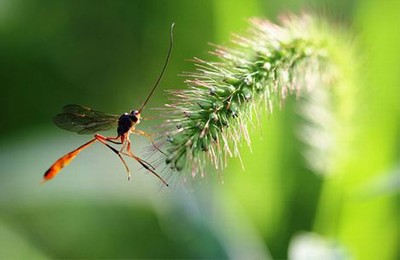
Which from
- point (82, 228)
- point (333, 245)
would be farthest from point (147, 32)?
point (333, 245)

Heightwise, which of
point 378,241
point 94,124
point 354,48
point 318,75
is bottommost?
point 94,124

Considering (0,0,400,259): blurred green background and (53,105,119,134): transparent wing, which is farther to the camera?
(0,0,400,259): blurred green background

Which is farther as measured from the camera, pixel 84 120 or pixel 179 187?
pixel 179 187

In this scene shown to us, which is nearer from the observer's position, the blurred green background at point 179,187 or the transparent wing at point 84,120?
the transparent wing at point 84,120

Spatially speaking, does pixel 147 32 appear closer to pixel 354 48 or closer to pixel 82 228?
pixel 82 228
